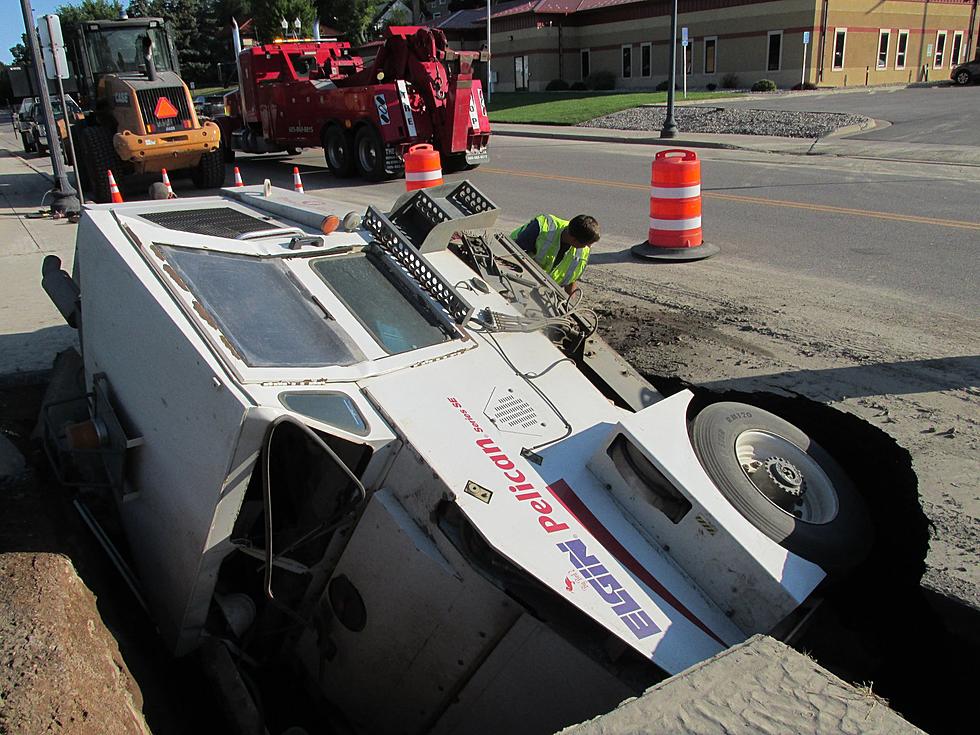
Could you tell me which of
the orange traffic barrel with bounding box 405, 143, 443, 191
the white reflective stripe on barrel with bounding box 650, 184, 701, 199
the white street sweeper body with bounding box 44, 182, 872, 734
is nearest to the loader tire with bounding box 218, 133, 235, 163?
the orange traffic barrel with bounding box 405, 143, 443, 191

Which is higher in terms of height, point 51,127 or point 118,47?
point 118,47

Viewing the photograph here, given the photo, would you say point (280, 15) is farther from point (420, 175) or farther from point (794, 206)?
point (420, 175)

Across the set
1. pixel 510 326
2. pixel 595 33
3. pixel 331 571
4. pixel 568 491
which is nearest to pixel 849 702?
pixel 568 491

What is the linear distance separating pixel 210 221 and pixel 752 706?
11.5 feet

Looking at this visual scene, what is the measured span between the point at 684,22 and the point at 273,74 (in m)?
30.2

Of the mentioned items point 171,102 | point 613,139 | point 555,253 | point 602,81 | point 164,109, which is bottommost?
point 613,139

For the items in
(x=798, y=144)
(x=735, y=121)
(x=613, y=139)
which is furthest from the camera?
(x=735, y=121)

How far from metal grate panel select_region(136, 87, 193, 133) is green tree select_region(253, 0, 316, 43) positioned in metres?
43.2

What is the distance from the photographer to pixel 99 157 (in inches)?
562

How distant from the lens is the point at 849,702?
1952 mm

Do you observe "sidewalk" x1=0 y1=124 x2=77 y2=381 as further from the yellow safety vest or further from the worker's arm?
the yellow safety vest

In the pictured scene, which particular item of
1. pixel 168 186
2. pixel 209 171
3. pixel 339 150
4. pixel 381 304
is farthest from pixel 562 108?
pixel 381 304

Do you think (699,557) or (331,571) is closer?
(699,557)

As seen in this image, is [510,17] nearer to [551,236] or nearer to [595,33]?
[595,33]
